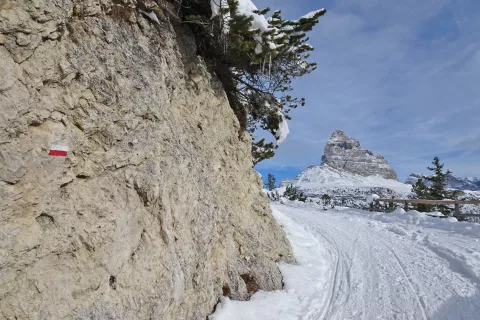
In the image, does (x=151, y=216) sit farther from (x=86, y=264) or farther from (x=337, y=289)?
(x=337, y=289)

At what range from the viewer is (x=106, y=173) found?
3.54 m

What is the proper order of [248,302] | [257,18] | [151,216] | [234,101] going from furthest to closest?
[234,101] < [257,18] < [248,302] < [151,216]

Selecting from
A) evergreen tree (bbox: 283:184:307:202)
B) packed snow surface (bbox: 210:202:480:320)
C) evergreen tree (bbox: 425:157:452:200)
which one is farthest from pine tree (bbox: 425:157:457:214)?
packed snow surface (bbox: 210:202:480:320)

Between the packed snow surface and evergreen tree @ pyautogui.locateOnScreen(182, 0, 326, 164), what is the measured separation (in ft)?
12.7

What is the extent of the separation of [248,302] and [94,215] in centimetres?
333

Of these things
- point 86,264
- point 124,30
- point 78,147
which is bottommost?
point 86,264

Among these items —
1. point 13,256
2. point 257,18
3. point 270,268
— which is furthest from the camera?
point 270,268

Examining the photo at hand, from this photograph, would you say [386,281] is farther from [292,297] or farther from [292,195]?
[292,195]

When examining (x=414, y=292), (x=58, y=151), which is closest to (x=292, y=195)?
(x=414, y=292)

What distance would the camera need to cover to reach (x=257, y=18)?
221 inches

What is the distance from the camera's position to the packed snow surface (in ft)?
15.9

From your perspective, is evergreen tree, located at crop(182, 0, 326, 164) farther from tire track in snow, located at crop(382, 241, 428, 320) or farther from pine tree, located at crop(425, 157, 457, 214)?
pine tree, located at crop(425, 157, 457, 214)

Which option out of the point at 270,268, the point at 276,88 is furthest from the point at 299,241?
the point at 276,88

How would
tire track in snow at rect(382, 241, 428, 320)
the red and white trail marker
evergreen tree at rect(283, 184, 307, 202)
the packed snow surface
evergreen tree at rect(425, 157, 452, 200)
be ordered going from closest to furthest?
the red and white trail marker < tire track in snow at rect(382, 241, 428, 320) < the packed snow surface < evergreen tree at rect(425, 157, 452, 200) < evergreen tree at rect(283, 184, 307, 202)
